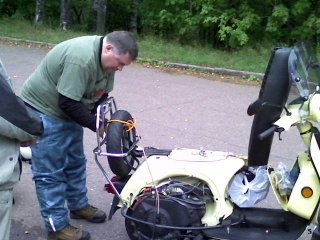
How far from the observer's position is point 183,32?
14.5m

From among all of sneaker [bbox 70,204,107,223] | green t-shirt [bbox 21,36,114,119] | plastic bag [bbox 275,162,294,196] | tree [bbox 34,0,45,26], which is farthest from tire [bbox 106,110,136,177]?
tree [bbox 34,0,45,26]

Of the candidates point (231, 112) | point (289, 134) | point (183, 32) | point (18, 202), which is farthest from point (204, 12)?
point (18, 202)

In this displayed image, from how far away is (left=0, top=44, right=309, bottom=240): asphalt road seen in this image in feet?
13.2

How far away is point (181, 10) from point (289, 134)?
366 inches

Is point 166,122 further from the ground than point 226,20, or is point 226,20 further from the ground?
point 226,20

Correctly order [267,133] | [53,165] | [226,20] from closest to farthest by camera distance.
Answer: [267,133] → [53,165] → [226,20]

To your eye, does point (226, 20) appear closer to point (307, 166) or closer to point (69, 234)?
point (69, 234)

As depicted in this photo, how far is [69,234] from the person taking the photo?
3629mm

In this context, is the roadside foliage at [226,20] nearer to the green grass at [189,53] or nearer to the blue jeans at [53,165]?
the green grass at [189,53]

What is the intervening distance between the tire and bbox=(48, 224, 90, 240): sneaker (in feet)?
1.97

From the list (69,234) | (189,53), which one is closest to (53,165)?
(69,234)

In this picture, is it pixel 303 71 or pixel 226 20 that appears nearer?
pixel 303 71

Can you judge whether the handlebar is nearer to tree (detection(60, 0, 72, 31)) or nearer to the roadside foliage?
the roadside foliage

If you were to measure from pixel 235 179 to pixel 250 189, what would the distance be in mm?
115
